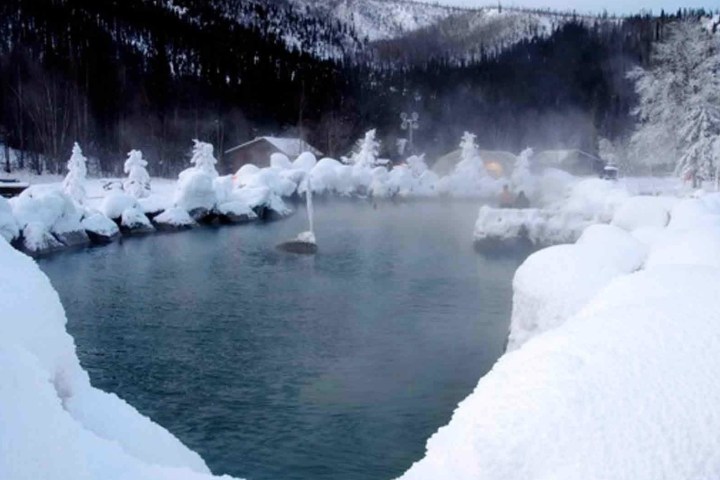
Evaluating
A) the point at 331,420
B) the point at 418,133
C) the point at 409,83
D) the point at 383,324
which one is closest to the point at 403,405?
the point at 331,420

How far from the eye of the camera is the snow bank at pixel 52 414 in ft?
7.37

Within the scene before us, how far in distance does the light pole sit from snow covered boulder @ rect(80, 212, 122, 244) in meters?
51.4

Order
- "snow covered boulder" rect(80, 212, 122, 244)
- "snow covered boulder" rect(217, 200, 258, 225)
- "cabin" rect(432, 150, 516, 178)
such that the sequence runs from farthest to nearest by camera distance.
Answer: "cabin" rect(432, 150, 516, 178) < "snow covered boulder" rect(217, 200, 258, 225) < "snow covered boulder" rect(80, 212, 122, 244)

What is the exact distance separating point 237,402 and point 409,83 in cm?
8309

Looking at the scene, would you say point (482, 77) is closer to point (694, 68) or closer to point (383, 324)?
point (694, 68)

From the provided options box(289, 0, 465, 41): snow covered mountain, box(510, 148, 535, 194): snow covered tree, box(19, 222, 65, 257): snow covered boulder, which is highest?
box(289, 0, 465, 41): snow covered mountain

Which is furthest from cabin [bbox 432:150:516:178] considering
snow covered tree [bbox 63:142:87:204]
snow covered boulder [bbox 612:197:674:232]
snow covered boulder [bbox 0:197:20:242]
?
snow covered boulder [bbox 612:197:674:232]

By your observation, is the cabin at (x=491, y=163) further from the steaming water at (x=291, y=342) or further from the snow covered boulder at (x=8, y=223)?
the snow covered boulder at (x=8, y=223)

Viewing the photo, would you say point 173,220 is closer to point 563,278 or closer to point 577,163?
point 563,278

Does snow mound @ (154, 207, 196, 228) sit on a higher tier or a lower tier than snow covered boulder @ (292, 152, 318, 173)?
lower

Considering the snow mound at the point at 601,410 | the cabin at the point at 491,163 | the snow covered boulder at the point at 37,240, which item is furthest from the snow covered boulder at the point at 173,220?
the cabin at the point at 491,163

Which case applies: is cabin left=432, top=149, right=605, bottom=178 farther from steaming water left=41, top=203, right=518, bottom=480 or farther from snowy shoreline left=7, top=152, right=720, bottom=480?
snowy shoreline left=7, top=152, right=720, bottom=480

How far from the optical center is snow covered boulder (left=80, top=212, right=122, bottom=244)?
81.9 feet

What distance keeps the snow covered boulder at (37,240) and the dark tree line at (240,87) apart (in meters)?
26.8
